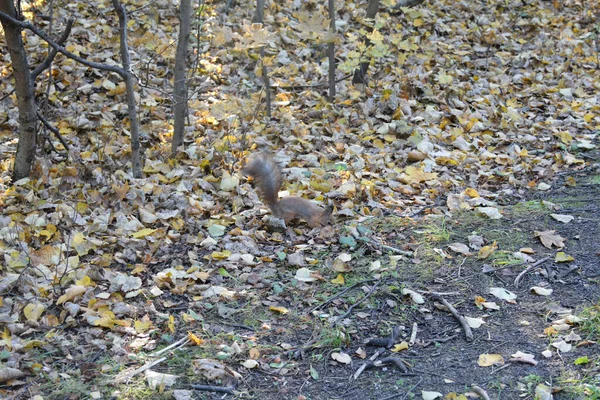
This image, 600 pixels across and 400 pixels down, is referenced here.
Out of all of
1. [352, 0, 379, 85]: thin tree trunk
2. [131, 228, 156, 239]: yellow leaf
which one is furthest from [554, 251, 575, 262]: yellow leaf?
[352, 0, 379, 85]: thin tree trunk

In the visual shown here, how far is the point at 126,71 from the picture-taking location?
14.1 ft

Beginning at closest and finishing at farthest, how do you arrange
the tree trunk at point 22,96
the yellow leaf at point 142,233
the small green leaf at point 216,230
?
the yellow leaf at point 142,233
the small green leaf at point 216,230
the tree trunk at point 22,96

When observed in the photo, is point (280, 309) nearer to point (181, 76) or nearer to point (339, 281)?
point (339, 281)

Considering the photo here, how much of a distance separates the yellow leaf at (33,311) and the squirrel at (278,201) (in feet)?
4.94

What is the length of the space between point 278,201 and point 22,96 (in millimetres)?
1848

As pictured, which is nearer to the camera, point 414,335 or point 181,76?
point 414,335

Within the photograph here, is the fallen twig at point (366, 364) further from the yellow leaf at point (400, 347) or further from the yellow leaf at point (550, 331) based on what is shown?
the yellow leaf at point (550, 331)

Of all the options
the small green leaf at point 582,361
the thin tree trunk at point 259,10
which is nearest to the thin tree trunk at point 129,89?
the thin tree trunk at point 259,10

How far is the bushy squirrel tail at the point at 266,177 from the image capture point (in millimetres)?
4059

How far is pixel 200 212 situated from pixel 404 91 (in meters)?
2.74

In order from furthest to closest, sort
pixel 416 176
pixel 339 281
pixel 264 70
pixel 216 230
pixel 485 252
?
pixel 264 70, pixel 416 176, pixel 216 230, pixel 485 252, pixel 339 281

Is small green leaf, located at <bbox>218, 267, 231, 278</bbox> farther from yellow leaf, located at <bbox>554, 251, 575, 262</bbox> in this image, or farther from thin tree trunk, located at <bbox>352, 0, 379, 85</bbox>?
thin tree trunk, located at <bbox>352, 0, 379, 85</bbox>

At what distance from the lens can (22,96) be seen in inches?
170

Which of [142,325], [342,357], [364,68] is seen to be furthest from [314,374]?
[364,68]
